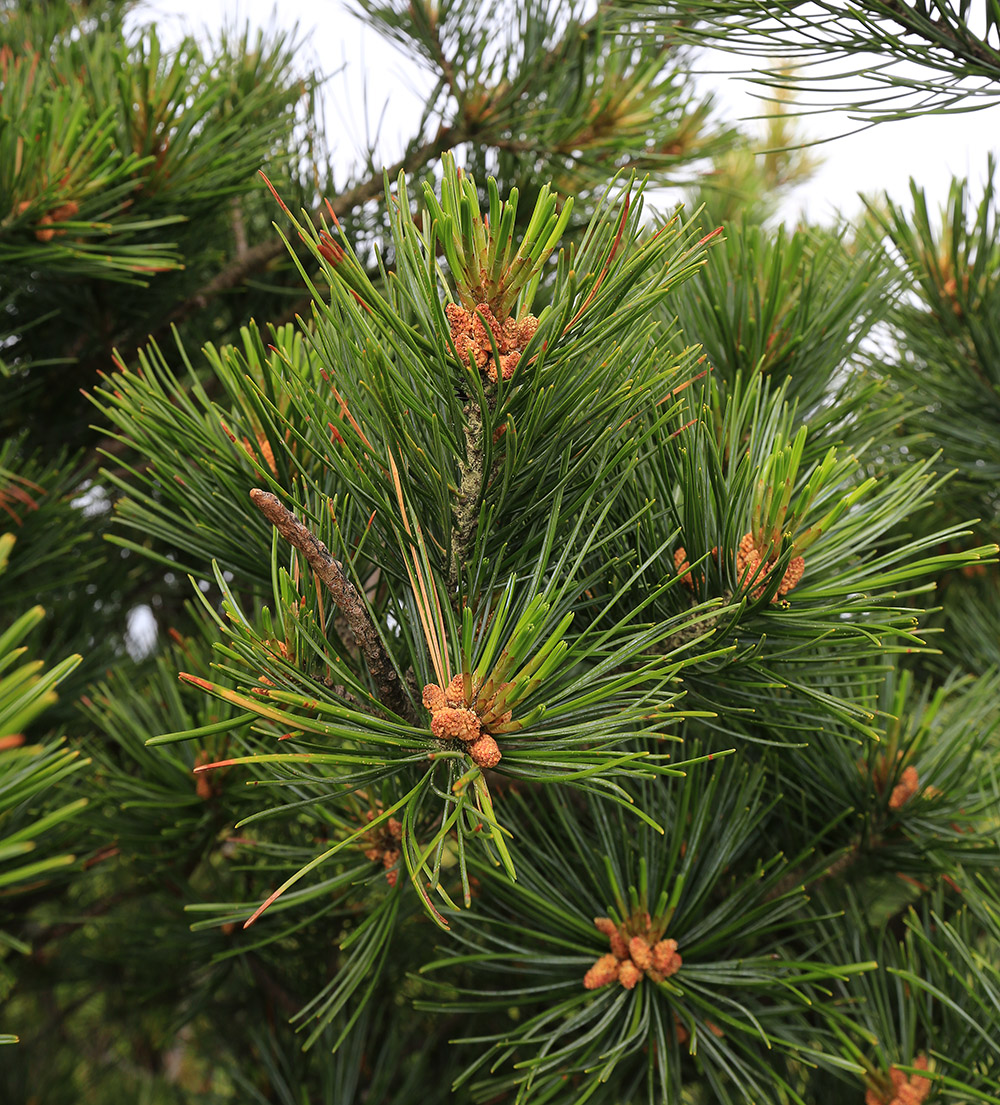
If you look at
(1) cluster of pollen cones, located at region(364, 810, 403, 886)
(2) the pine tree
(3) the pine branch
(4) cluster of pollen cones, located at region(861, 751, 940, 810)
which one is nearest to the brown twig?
(2) the pine tree

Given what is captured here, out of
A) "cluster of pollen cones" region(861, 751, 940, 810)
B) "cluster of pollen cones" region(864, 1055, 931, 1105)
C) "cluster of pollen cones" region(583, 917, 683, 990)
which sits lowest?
"cluster of pollen cones" region(864, 1055, 931, 1105)

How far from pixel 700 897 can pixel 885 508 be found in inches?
7.8

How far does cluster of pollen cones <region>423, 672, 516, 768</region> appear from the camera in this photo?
0.27m

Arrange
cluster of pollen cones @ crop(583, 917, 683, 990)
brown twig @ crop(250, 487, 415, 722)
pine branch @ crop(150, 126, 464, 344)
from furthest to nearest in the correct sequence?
pine branch @ crop(150, 126, 464, 344)
cluster of pollen cones @ crop(583, 917, 683, 990)
brown twig @ crop(250, 487, 415, 722)

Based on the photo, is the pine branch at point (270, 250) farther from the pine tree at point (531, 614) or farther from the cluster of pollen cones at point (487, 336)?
the cluster of pollen cones at point (487, 336)

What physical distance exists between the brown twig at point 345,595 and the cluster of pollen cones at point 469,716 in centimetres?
3

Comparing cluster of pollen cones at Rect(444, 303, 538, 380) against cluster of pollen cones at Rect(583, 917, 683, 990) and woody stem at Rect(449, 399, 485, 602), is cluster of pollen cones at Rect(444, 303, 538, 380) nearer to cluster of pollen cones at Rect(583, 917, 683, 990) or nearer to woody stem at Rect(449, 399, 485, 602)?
woody stem at Rect(449, 399, 485, 602)

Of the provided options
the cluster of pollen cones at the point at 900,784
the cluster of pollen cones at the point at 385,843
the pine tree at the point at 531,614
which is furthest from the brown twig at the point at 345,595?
the cluster of pollen cones at the point at 900,784

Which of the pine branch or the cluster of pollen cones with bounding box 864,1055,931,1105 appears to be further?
the pine branch

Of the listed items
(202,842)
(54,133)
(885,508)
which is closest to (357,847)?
(202,842)

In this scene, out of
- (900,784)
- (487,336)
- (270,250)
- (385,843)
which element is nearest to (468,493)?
(487,336)

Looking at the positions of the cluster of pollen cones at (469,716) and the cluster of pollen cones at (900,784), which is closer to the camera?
the cluster of pollen cones at (469,716)

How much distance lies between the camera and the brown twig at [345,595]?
10.4 inches

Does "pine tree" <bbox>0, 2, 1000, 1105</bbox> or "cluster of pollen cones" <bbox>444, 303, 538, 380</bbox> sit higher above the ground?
"cluster of pollen cones" <bbox>444, 303, 538, 380</bbox>
